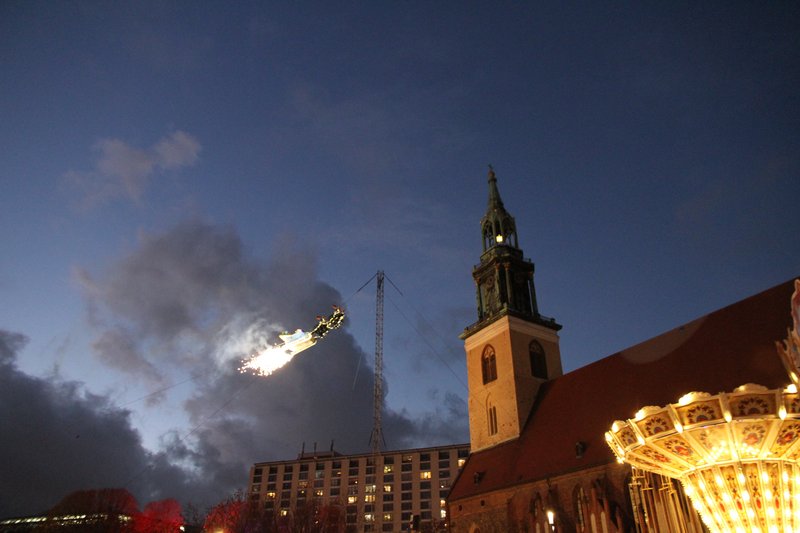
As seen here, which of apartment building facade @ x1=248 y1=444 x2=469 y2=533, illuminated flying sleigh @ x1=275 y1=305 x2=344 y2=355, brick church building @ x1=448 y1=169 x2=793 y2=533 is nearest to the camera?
illuminated flying sleigh @ x1=275 y1=305 x2=344 y2=355

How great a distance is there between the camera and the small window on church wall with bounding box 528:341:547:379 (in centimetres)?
3644

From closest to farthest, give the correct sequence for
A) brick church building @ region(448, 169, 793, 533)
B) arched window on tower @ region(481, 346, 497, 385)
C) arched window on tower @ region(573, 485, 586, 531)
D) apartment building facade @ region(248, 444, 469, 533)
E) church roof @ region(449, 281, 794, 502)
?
brick church building @ region(448, 169, 793, 533) < church roof @ region(449, 281, 794, 502) < arched window on tower @ region(573, 485, 586, 531) < arched window on tower @ region(481, 346, 497, 385) < apartment building facade @ region(248, 444, 469, 533)

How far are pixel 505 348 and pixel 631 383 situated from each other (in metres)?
9.17

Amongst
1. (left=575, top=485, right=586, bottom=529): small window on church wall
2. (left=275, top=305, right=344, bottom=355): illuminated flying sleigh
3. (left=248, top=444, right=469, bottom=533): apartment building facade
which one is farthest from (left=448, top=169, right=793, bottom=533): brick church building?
(left=248, top=444, right=469, bottom=533): apartment building facade

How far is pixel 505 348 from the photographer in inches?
1430

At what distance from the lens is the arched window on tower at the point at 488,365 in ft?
121

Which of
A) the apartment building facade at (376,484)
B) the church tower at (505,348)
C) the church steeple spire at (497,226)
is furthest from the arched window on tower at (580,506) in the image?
the apartment building facade at (376,484)

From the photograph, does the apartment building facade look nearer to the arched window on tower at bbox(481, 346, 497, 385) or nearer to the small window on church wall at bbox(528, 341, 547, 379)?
the arched window on tower at bbox(481, 346, 497, 385)

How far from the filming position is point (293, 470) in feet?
353

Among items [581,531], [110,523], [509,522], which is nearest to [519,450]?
[509,522]

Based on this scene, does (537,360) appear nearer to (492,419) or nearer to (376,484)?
(492,419)

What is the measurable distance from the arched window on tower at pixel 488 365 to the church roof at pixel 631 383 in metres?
3.19

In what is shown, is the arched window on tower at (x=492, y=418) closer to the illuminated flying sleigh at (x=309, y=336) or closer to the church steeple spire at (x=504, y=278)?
the church steeple spire at (x=504, y=278)

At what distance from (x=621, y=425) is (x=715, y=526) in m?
3.10
